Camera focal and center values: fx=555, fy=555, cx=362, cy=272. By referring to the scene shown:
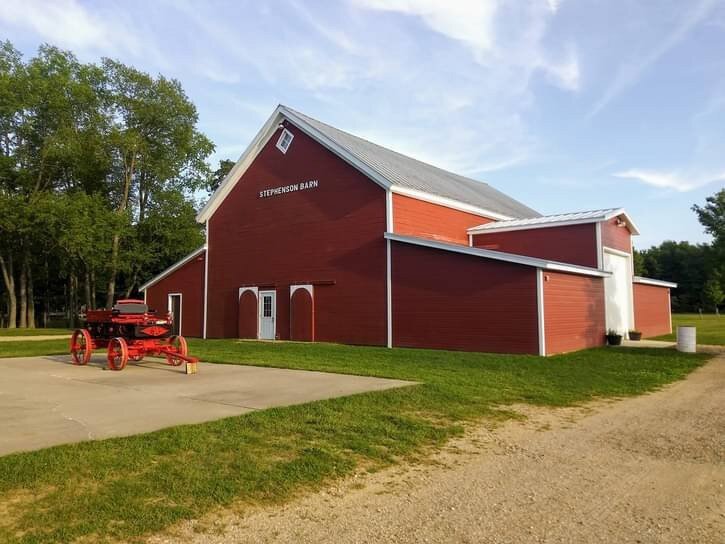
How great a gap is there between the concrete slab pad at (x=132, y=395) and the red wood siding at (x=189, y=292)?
12.4 metres

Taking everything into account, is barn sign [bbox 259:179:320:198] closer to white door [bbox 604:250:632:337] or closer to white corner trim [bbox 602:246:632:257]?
white corner trim [bbox 602:246:632:257]

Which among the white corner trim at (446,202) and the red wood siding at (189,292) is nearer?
the white corner trim at (446,202)

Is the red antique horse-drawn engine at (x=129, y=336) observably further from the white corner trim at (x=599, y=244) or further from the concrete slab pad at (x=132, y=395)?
the white corner trim at (x=599, y=244)

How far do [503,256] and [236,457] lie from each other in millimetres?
12527

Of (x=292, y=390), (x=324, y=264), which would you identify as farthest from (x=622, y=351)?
(x=292, y=390)

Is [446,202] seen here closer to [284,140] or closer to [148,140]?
[284,140]

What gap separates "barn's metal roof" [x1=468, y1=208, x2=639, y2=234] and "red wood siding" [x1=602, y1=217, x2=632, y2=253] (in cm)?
33

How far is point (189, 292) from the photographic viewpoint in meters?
27.2

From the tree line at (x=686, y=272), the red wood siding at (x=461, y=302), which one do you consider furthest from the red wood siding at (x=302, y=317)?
the tree line at (x=686, y=272)

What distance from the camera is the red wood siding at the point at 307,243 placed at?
67.4 feet

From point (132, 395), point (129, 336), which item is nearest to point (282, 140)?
point (129, 336)

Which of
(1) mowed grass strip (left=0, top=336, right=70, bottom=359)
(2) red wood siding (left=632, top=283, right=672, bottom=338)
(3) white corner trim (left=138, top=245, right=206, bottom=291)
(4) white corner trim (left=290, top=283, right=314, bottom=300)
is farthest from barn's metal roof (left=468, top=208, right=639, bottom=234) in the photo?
(1) mowed grass strip (left=0, top=336, right=70, bottom=359)

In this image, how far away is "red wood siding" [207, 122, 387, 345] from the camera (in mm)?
20547

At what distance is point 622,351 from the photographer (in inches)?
701
